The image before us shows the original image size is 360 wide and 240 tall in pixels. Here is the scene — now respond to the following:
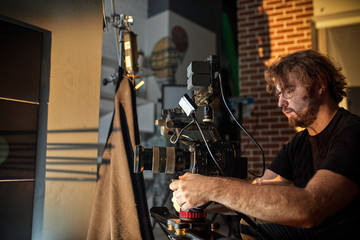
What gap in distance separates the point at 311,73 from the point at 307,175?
0.40 m

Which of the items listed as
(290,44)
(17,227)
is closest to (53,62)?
(17,227)

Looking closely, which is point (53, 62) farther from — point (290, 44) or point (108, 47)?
point (290, 44)

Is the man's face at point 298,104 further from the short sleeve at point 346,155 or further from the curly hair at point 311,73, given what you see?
the short sleeve at point 346,155

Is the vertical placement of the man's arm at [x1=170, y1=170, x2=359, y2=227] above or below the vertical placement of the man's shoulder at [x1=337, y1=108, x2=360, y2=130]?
below

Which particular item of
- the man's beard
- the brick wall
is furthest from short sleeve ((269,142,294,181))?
the brick wall

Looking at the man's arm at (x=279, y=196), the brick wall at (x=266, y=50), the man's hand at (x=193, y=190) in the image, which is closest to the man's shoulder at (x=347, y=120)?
the man's arm at (x=279, y=196)

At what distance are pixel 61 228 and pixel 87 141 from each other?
52 cm

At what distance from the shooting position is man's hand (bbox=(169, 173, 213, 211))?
79cm

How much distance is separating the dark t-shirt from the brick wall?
5.06 feet

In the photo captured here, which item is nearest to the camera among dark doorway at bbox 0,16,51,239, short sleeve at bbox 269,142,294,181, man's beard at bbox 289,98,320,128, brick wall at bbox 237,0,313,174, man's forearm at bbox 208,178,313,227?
man's forearm at bbox 208,178,313,227

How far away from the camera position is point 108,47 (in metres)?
2.50

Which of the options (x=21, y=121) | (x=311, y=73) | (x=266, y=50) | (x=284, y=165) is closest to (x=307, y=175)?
(x=284, y=165)

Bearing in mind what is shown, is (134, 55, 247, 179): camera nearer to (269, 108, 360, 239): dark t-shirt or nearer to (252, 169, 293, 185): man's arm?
(269, 108, 360, 239): dark t-shirt

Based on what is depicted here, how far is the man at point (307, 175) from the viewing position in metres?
0.74
